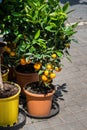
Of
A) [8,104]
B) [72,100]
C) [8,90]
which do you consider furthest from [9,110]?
[72,100]

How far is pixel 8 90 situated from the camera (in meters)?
4.66

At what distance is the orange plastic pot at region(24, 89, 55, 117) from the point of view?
4.79 meters

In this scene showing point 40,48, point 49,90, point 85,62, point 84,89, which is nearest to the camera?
point 40,48

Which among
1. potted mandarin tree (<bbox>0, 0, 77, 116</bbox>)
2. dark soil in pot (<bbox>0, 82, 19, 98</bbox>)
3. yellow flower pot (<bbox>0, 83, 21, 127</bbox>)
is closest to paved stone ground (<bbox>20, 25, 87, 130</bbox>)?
yellow flower pot (<bbox>0, 83, 21, 127</bbox>)

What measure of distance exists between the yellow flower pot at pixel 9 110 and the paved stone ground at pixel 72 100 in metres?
0.24

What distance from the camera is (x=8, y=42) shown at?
5.12 metres

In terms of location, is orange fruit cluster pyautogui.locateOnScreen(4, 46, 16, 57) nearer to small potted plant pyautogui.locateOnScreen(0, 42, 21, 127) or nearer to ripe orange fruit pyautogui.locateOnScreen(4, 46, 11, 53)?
ripe orange fruit pyautogui.locateOnScreen(4, 46, 11, 53)

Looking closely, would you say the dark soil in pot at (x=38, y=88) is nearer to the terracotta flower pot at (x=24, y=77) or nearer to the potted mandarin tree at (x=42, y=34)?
the potted mandarin tree at (x=42, y=34)

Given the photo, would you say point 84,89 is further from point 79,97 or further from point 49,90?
Result: point 49,90

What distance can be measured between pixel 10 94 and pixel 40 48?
690 mm

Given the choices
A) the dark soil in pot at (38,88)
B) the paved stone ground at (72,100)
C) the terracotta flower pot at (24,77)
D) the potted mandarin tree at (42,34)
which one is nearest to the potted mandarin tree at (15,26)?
the potted mandarin tree at (42,34)

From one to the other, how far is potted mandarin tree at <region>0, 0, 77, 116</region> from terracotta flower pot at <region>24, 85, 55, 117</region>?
13mm

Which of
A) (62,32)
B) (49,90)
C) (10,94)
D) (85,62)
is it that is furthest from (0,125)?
(85,62)

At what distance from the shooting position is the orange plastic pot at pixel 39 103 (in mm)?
4785
